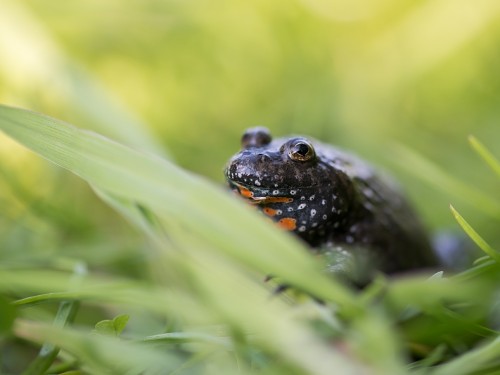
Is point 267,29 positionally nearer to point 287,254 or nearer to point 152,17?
point 152,17

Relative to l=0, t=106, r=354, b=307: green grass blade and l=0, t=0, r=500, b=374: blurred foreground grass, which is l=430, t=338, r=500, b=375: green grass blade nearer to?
l=0, t=0, r=500, b=374: blurred foreground grass

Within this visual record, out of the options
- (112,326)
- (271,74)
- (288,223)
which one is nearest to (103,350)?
(112,326)

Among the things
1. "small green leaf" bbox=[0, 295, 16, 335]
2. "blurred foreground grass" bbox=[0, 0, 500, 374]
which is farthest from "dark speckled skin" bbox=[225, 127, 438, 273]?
"small green leaf" bbox=[0, 295, 16, 335]

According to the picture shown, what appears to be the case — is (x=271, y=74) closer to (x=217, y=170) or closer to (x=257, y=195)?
(x=217, y=170)

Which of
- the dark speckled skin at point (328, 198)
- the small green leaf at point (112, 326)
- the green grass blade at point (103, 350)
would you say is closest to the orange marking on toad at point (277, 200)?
the dark speckled skin at point (328, 198)

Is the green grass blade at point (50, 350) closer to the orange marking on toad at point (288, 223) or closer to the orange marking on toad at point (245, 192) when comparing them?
the orange marking on toad at point (245, 192)

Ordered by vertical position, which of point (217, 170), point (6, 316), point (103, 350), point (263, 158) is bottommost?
point (103, 350)

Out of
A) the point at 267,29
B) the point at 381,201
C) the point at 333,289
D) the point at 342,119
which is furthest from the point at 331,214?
the point at 267,29
